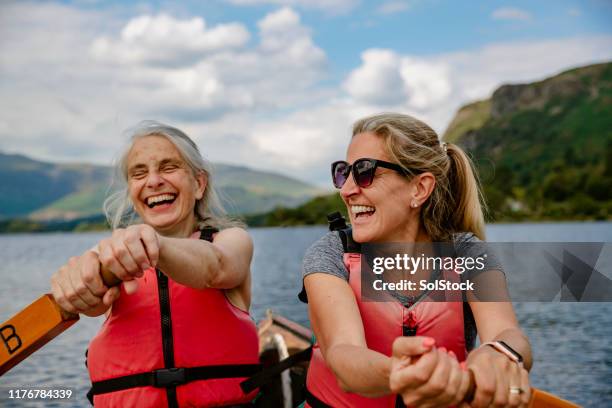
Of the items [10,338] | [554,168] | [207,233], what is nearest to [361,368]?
[10,338]

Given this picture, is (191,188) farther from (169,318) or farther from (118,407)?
(118,407)

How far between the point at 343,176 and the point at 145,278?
1.52 metres

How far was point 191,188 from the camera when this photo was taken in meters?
4.26

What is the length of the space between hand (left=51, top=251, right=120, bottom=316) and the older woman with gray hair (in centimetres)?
55

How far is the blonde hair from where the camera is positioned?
331cm

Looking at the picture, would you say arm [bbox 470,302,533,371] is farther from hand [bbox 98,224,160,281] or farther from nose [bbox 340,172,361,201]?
hand [bbox 98,224,160,281]

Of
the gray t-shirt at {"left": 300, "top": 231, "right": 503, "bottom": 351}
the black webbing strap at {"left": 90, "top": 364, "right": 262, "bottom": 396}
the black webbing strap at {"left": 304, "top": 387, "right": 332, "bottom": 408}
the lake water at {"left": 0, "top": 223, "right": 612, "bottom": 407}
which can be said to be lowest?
the lake water at {"left": 0, "top": 223, "right": 612, "bottom": 407}

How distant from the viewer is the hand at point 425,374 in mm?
2018

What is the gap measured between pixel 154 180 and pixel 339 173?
133 cm

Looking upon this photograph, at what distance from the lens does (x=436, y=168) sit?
346 centimetres

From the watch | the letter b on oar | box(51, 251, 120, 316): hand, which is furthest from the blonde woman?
the letter b on oar

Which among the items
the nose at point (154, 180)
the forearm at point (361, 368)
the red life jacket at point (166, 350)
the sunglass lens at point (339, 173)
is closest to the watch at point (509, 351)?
the forearm at point (361, 368)

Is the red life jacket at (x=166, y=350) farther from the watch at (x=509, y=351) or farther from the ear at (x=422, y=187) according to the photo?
the watch at (x=509, y=351)

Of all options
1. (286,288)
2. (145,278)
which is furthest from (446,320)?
(286,288)
